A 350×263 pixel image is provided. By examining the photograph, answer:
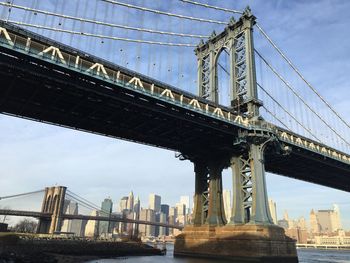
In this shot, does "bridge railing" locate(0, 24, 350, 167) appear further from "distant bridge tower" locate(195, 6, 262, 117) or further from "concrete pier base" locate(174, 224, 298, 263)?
"concrete pier base" locate(174, 224, 298, 263)

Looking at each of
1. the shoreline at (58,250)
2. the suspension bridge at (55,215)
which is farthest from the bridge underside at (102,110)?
the suspension bridge at (55,215)

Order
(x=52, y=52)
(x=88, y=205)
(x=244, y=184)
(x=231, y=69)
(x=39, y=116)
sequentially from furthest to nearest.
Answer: (x=88, y=205)
(x=231, y=69)
(x=244, y=184)
(x=39, y=116)
(x=52, y=52)

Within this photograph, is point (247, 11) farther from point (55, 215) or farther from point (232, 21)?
point (55, 215)

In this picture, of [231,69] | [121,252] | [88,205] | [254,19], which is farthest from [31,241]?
[88,205]

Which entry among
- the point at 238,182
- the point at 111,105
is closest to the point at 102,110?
the point at 111,105

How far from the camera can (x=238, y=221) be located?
51125 mm

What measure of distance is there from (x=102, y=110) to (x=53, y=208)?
382 ft

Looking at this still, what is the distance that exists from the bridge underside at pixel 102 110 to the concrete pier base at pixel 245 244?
12.8 m

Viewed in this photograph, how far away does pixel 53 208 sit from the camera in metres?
149

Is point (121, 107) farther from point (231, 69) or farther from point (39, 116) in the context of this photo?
point (231, 69)

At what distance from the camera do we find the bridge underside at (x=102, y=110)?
37062 mm

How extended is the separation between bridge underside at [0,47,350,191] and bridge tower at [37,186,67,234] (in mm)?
91046

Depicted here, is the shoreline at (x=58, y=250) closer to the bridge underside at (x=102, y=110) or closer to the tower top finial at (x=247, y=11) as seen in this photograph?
the bridge underside at (x=102, y=110)

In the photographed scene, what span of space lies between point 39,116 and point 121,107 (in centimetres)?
1284
